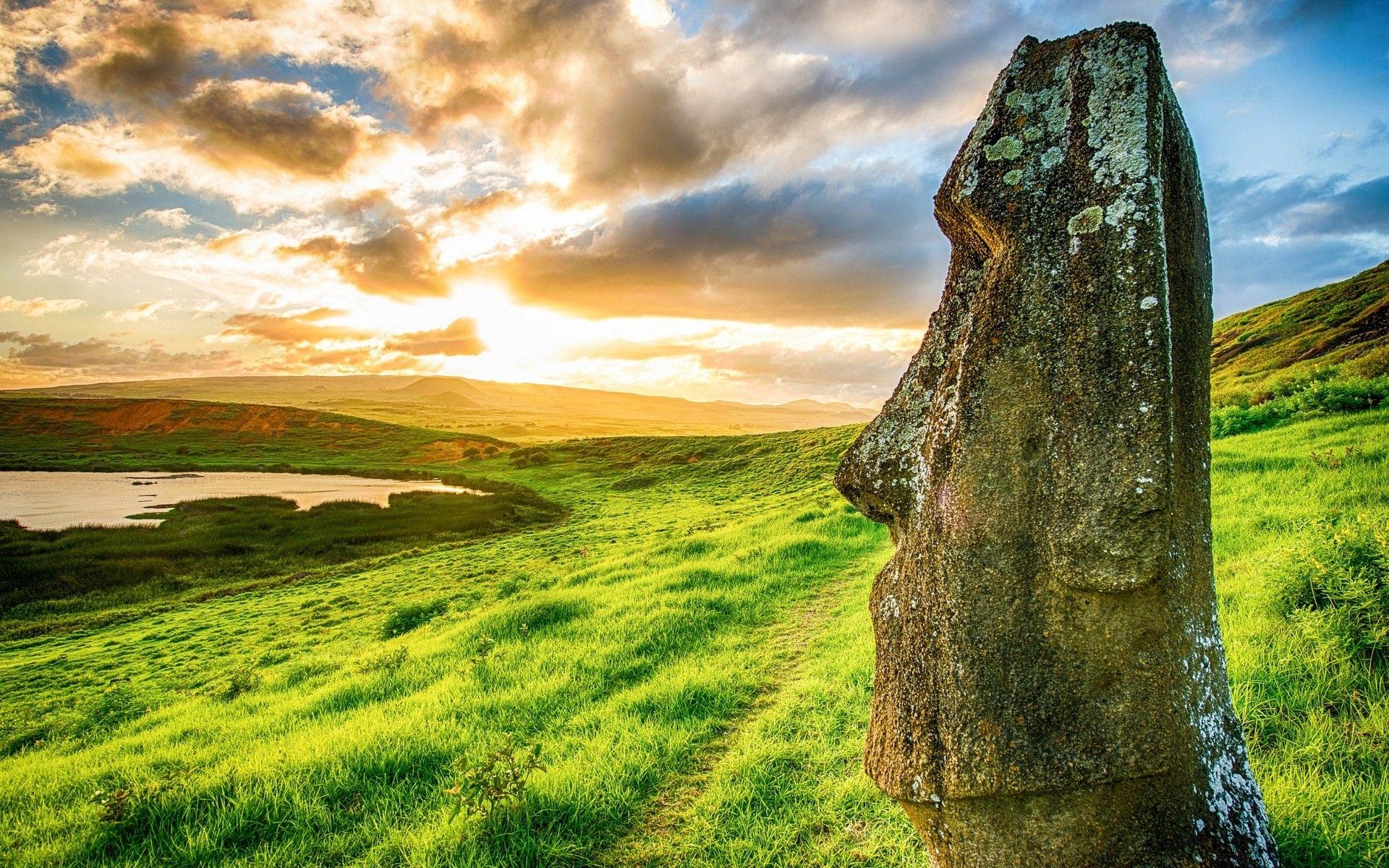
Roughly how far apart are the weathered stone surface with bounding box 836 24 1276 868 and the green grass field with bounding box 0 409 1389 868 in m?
1.95

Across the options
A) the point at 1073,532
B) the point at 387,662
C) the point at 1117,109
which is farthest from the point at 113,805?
the point at 1117,109

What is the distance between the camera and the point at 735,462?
60.2 metres

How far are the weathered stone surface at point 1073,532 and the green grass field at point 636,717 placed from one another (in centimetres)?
195

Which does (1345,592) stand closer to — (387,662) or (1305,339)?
(387,662)

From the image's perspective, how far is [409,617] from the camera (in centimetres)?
1800

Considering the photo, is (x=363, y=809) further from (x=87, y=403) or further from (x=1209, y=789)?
(x=87, y=403)

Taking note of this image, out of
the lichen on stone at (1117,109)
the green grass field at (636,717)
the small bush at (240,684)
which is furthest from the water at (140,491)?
the lichen on stone at (1117,109)

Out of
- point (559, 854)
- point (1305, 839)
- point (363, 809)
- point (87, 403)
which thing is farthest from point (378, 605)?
point (87, 403)

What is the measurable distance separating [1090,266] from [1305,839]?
13.3 feet

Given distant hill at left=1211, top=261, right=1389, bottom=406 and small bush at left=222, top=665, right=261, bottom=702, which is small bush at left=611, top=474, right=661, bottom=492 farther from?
small bush at left=222, top=665, right=261, bottom=702

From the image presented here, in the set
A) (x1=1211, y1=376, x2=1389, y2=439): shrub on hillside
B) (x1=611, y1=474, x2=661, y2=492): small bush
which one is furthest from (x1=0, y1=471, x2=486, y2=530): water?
(x1=1211, y1=376, x2=1389, y2=439): shrub on hillside

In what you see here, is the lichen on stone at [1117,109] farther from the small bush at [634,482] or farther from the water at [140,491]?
the small bush at [634,482]

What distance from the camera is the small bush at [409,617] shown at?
17.2m

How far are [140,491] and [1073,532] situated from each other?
7496 centimetres
